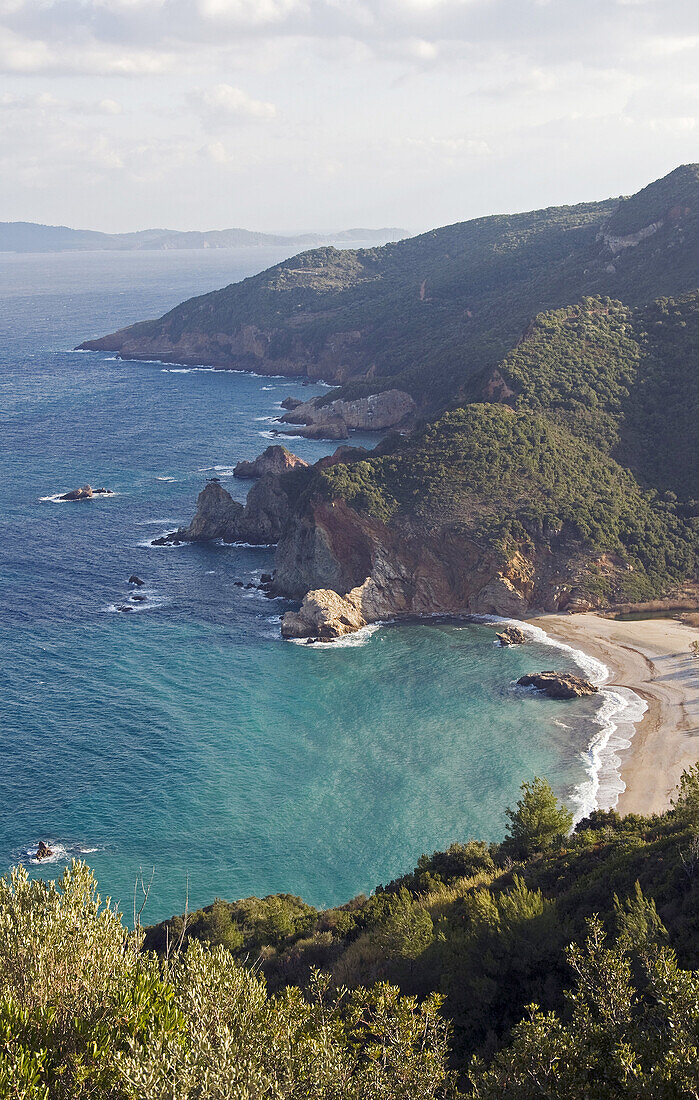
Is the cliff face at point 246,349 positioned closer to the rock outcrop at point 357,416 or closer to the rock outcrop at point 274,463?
the rock outcrop at point 357,416

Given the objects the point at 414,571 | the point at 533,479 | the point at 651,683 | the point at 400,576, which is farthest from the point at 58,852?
the point at 533,479

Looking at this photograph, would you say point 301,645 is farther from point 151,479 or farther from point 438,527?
point 151,479

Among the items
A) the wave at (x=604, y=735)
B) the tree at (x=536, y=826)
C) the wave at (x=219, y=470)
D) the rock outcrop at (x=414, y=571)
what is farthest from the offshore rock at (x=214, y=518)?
the tree at (x=536, y=826)

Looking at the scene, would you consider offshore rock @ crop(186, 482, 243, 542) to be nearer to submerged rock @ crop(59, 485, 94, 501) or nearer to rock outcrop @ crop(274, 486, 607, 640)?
rock outcrop @ crop(274, 486, 607, 640)

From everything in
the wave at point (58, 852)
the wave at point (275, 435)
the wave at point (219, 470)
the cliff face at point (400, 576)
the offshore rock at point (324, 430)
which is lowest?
the wave at point (58, 852)

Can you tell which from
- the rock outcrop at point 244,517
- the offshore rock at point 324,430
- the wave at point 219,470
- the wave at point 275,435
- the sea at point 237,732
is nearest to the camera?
the sea at point 237,732

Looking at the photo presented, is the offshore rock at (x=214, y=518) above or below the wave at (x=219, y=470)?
below

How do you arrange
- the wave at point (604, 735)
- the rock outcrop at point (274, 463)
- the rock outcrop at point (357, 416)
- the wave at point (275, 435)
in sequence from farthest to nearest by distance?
1. the rock outcrop at point (357, 416)
2. the wave at point (275, 435)
3. the rock outcrop at point (274, 463)
4. the wave at point (604, 735)

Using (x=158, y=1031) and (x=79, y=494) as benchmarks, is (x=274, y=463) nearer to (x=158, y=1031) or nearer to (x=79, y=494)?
(x=79, y=494)

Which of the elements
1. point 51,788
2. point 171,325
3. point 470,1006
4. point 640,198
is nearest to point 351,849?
point 51,788
